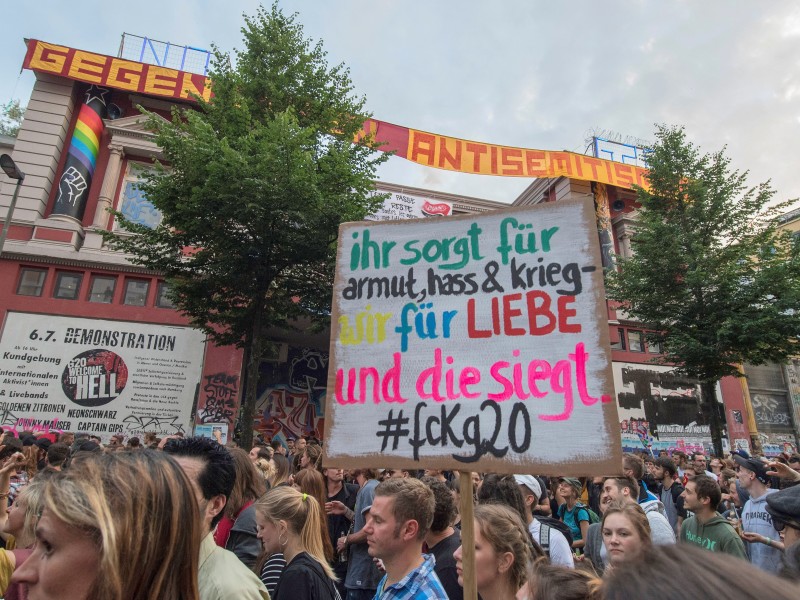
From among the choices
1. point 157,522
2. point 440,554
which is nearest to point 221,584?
point 157,522

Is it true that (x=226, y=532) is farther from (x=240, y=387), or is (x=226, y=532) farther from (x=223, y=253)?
(x=240, y=387)

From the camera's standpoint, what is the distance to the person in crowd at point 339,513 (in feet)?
16.9

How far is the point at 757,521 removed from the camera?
517cm

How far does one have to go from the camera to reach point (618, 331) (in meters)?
23.9

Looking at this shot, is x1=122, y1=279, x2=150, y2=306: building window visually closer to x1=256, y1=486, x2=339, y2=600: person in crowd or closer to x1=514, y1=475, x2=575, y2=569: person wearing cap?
x1=256, y1=486, x2=339, y2=600: person in crowd

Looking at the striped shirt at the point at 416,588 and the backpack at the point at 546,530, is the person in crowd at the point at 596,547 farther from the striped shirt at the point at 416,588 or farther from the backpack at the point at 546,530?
the striped shirt at the point at 416,588

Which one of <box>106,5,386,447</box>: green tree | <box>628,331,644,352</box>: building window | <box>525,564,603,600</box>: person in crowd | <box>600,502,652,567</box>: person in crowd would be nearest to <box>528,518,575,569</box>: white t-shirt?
<box>600,502,652,567</box>: person in crowd

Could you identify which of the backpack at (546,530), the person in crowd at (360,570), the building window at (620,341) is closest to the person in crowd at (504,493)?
the backpack at (546,530)

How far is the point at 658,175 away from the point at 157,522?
18.7 meters

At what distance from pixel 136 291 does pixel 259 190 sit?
1002 cm

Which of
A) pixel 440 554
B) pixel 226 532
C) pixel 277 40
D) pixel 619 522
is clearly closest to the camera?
pixel 619 522

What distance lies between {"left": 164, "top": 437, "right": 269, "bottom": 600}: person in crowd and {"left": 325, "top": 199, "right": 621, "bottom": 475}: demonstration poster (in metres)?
0.62

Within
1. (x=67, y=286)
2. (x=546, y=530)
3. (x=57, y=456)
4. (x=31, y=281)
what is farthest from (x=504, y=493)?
(x=31, y=281)

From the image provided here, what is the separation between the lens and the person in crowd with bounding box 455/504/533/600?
2777 millimetres
